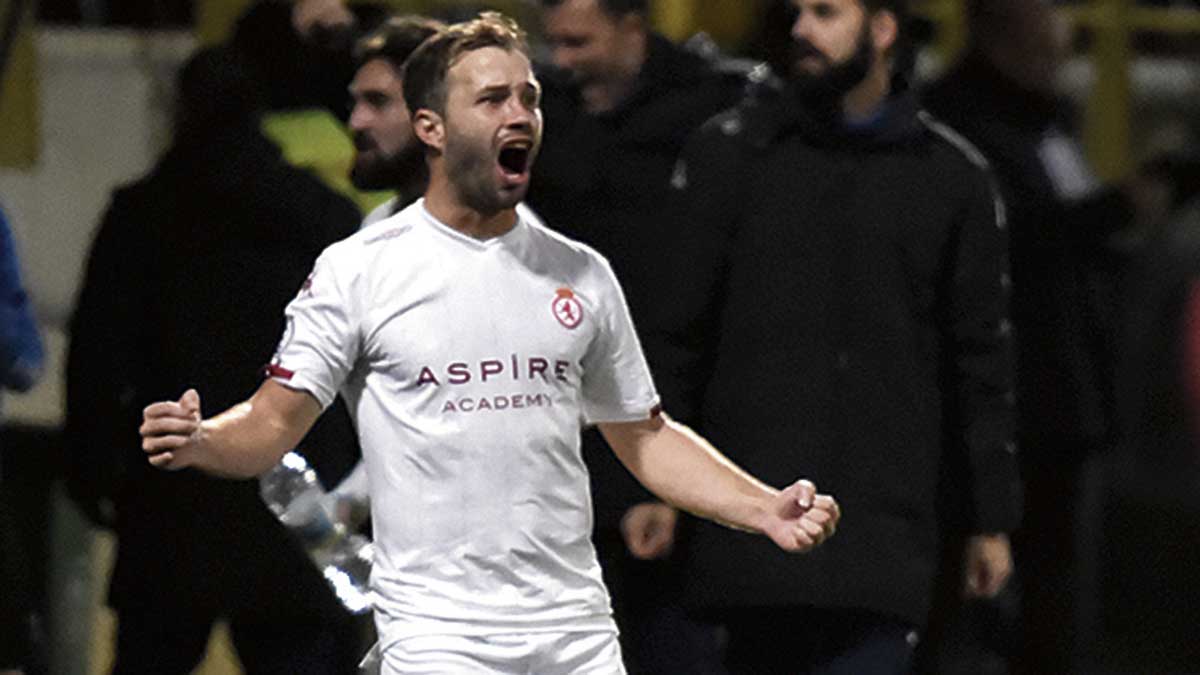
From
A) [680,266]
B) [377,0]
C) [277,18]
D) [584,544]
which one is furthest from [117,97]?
[584,544]

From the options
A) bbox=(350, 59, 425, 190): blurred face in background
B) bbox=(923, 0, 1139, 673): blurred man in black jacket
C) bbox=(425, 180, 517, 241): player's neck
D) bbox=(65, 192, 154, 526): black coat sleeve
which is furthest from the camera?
bbox=(923, 0, 1139, 673): blurred man in black jacket

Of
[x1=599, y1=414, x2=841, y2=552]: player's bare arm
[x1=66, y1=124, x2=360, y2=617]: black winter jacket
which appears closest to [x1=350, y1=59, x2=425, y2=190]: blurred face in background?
[x1=66, y1=124, x2=360, y2=617]: black winter jacket

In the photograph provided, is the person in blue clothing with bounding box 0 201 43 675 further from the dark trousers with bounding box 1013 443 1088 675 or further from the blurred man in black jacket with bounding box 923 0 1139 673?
the dark trousers with bounding box 1013 443 1088 675

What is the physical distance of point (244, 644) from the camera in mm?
8109

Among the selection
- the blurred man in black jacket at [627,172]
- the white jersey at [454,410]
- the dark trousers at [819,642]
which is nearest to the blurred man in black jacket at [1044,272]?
the blurred man in black jacket at [627,172]

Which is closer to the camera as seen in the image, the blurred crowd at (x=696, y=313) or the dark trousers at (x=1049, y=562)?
the blurred crowd at (x=696, y=313)

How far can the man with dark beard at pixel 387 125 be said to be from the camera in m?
7.29

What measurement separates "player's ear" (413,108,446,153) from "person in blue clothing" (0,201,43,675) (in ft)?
6.13

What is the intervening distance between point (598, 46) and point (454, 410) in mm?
2495

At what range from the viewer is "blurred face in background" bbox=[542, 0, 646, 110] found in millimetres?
8258

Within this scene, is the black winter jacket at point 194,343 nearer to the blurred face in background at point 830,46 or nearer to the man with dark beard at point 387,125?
the man with dark beard at point 387,125

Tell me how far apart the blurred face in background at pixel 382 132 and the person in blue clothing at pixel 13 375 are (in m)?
0.87

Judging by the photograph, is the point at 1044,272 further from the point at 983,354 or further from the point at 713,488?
the point at 713,488

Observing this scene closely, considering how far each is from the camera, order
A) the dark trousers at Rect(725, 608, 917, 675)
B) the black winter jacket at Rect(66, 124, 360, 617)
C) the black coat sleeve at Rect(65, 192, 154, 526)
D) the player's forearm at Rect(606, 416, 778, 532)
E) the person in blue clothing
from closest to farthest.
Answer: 1. the player's forearm at Rect(606, 416, 778, 532)
2. the dark trousers at Rect(725, 608, 917, 675)
3. the person in blue clothing
4. the black winter jacket at Rect(66, 124, 360, 617)
5. the black coat sleeve at Rect(65, 192, 154, 526)
